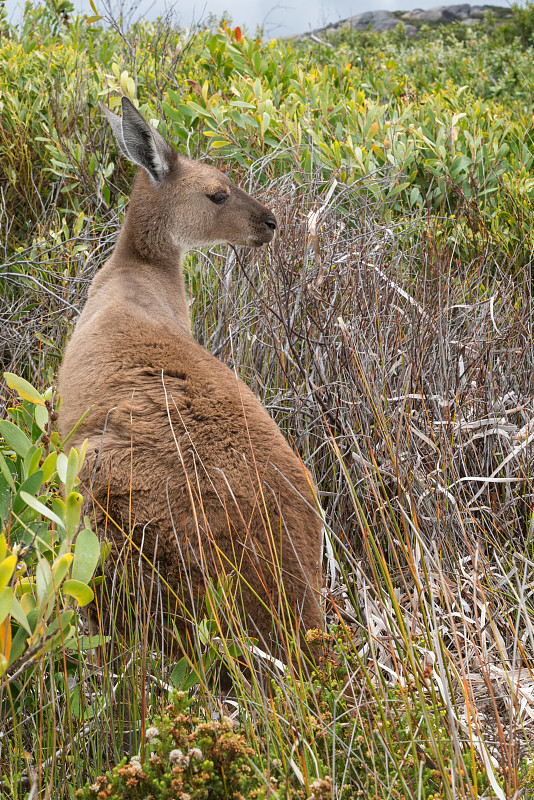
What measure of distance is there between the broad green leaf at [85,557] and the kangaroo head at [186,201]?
252 centimetres

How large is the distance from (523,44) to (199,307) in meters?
12.9

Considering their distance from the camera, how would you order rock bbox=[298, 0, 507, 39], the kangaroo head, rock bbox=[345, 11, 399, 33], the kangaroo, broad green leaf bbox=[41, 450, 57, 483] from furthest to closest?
rock bbox=[345, 11, 399, 33] < rock bbox=[298, 0, 507, 39] < the kangaroo head < the kangaroo < broad green leaf bbox=[41, 450, 57, 483]

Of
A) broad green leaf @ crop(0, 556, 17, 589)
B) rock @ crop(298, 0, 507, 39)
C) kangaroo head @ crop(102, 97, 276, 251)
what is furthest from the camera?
rock @ crop(298, 0, 507, 39)

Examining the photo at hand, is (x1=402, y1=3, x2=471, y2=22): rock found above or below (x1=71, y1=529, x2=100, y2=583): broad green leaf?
above

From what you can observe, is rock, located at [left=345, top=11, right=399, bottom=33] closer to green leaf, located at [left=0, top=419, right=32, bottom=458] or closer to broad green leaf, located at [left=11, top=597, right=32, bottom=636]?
green leaf, located at [left=0, top=419, right=32, bottom=458]

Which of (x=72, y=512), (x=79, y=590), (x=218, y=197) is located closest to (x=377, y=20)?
(x=218, y=197)

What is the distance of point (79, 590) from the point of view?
71.9 inches

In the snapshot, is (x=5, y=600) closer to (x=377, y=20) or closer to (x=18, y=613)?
(x=18, y=613)

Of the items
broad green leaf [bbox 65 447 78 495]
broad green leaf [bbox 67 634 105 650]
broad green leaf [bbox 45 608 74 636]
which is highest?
broad green leaf [bbox 65 447 78 495]

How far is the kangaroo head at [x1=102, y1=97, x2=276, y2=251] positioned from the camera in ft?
13.6

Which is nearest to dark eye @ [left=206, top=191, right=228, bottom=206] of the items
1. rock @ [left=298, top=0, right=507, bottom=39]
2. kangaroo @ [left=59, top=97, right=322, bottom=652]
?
kangaroo @ [left=59, top=97, right=322, bottom=652]

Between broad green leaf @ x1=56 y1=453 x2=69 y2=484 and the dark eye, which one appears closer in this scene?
broad green leaf @ x1=56 y1=453 x2=69 y2=484

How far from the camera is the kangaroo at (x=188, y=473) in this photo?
7.91ft

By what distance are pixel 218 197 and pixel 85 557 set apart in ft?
9.53
